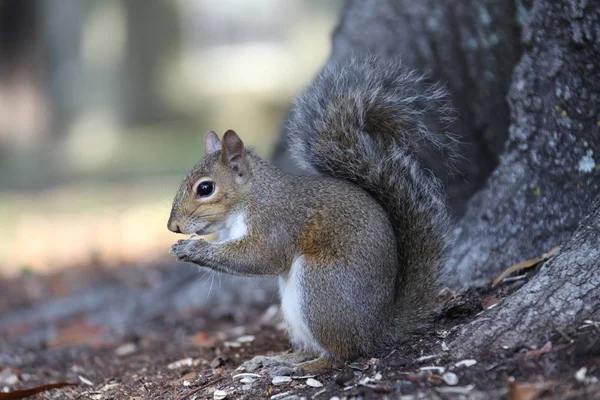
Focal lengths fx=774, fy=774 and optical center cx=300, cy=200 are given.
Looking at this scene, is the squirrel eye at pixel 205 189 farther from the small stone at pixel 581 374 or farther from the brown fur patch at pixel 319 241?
the small stone at pixel 581 374

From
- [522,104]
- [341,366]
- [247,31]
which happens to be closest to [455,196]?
[522,104]

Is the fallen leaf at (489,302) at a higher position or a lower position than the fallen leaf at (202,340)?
lower

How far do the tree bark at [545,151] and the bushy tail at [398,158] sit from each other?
9.7 inches

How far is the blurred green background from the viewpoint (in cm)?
696

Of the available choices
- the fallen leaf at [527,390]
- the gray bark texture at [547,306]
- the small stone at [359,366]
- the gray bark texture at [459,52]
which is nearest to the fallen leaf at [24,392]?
the small stone at [359,366]

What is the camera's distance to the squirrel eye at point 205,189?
93.7 inches

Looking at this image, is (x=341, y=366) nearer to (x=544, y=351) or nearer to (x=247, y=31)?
(x=544, y=351)

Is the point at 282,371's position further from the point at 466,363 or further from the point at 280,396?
the point at 466,363

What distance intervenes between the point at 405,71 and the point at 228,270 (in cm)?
82

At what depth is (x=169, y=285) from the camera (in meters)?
4.14

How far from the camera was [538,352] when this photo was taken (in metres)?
1.87

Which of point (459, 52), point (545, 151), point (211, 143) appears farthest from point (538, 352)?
point (459, 52)

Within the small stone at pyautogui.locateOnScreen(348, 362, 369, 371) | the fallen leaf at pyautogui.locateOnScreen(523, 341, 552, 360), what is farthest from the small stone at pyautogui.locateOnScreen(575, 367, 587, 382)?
the small stone at pyautogui.locateOnScreen(348, 362, 369, 371)

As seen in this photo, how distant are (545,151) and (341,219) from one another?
0.81 m
